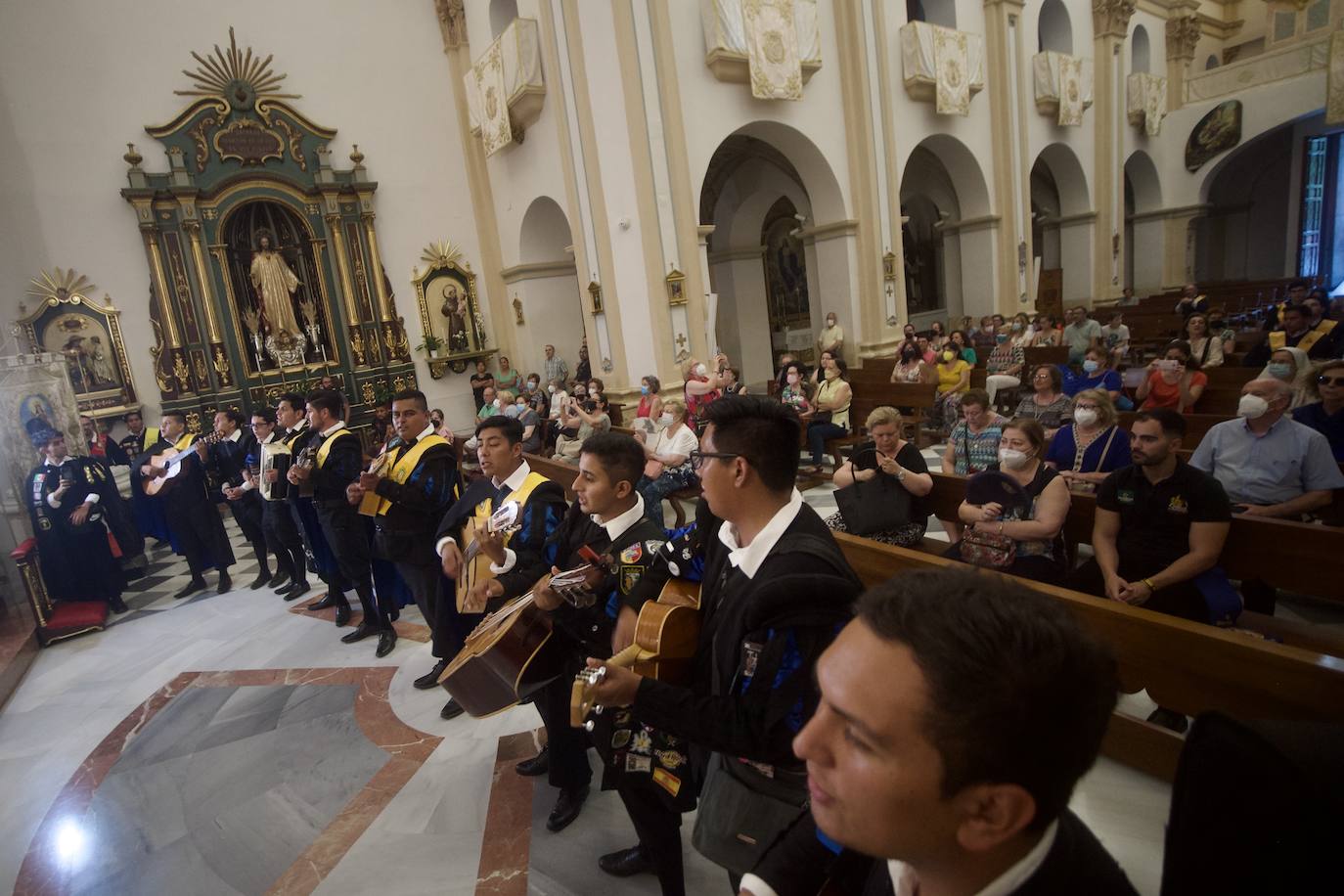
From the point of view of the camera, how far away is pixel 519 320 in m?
13.8

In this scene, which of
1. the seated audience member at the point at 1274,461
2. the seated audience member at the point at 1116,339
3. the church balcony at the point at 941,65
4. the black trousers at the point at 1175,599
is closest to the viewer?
the black trousers at the point at 1175,599

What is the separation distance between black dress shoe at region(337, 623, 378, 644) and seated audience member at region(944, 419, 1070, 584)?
4099 millimetres

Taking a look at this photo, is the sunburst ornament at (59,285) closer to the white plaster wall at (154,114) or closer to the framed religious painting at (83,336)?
the framed religious painting at (83,336)

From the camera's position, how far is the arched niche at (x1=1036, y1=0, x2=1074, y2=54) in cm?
1665

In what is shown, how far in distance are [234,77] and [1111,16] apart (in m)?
19.5

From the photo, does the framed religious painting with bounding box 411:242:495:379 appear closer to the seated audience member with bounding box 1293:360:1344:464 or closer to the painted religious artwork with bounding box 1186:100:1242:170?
the seated audience member with bounding box 1293:360:1344:464

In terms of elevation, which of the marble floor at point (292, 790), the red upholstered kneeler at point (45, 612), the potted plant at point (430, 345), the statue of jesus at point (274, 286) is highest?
the statue of jesus at point (274, 286)

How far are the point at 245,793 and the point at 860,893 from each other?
3458mm

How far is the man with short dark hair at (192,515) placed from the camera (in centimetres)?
654

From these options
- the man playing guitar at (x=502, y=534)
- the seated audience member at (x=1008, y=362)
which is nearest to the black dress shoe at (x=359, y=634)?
the man playing guitar at (x=502, y=534)

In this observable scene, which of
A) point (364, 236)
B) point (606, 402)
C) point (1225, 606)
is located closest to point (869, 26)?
point (606, 402)

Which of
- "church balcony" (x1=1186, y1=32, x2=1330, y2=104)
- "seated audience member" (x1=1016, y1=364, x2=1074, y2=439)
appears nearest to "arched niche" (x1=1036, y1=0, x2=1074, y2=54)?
"church balcony" (x1=1186, y1=32, x2=1330, y2=104)

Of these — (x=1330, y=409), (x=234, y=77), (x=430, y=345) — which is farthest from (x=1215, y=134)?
(x=234, y=77)

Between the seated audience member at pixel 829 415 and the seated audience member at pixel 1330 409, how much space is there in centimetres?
400
